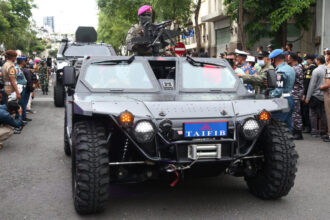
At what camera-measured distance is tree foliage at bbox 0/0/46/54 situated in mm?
52406

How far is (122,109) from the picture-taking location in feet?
14.4

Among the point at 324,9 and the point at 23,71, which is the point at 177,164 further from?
the point at 324,9

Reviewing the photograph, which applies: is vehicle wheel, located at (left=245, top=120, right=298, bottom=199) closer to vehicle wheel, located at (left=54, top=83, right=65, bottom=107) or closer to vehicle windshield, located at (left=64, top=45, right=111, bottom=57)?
vehicle windshield, located at (left=64, top=45, right=111, bottom=57)

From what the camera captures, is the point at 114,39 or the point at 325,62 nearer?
the point at 325,62

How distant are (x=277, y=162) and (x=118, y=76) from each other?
221 centimetres

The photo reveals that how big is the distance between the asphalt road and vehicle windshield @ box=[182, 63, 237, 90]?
1242 millimetres

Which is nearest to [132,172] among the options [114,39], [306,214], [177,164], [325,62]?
[177,164]

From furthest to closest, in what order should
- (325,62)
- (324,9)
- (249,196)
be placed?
(324,9)
(325,62)
(249,196)

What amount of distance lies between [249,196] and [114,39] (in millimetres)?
44466

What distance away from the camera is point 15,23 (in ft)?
200

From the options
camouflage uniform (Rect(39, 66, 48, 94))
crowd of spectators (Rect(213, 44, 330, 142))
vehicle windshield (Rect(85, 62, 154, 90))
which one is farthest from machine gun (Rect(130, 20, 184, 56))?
camouflage uniform (Rect(39, 66, 48, 94))

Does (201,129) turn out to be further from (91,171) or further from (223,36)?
(223,36)

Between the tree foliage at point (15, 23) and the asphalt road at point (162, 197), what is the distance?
48.2 metres

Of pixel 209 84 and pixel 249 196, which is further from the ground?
pixel 209 84
